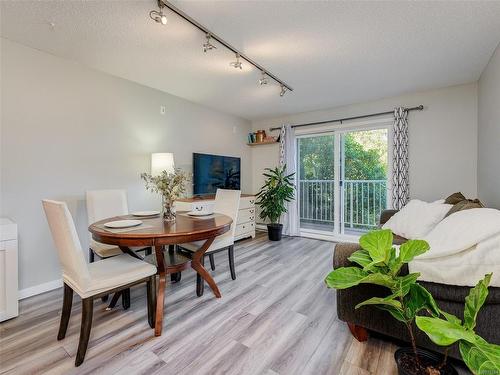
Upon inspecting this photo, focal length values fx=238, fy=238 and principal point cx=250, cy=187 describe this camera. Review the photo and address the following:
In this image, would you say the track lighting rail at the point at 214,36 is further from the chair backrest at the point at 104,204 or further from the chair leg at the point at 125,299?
the chair leg at the point at 125,299

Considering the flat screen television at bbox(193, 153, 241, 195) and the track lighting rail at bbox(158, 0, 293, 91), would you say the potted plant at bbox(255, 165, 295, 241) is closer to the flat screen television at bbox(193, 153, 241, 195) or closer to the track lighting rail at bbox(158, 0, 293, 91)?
the flat screen television at bbox(193, 153, 241, 195)

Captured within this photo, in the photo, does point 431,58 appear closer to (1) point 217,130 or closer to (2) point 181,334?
(1) point 217,130

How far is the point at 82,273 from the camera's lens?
143 centimetres

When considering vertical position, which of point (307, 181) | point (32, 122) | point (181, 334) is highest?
point (32, 122)

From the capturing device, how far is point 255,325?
5.98 ft

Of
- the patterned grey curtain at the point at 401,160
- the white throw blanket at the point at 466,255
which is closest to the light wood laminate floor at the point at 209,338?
the white throw blanket at the point at 466,255

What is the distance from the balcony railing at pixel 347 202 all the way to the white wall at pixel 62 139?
9.41 ft

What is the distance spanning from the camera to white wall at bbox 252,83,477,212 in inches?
124

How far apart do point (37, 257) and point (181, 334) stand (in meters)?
1.80

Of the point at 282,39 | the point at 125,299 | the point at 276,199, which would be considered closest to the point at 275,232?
the point at 276,199

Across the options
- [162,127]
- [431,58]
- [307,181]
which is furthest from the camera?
[307,181]

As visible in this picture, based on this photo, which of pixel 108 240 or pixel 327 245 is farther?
pixel 327 245

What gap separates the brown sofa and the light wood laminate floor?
169 millimetres

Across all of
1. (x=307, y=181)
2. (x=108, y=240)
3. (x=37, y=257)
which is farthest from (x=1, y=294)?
(x=307, y=181)
